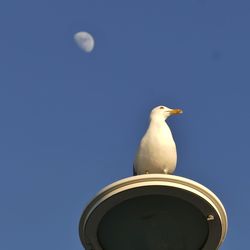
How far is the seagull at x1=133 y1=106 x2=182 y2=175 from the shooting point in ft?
40.7

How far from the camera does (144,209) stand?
11.3 m

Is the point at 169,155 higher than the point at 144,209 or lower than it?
higher

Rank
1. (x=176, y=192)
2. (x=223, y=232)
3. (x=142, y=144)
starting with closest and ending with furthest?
(x=176, y=192), (x=223, y=232), (x=142, y=144)

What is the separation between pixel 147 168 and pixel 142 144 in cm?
54

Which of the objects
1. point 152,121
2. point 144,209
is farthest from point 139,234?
point 152,121

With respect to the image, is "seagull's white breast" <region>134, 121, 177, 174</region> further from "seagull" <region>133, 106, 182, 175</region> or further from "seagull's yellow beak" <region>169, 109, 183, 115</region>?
"seagull's yellow beak" <region>169, 109, 183, 115</region>

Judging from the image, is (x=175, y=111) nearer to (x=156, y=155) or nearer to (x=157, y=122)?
(x=157, y=122)

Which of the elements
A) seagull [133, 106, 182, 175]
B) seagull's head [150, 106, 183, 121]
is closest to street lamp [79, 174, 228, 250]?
seagull [133, 106, 182, 175]

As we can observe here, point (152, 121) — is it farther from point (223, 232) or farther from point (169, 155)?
point (223, 232)

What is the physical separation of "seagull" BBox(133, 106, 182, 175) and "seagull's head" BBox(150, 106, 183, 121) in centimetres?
53

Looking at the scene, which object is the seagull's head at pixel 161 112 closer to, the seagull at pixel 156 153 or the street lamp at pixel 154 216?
the seagull at pixel 156 153

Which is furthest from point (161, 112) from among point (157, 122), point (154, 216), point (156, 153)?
point (154, 216)

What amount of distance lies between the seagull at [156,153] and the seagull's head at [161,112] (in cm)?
53

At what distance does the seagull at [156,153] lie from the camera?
12.4m
